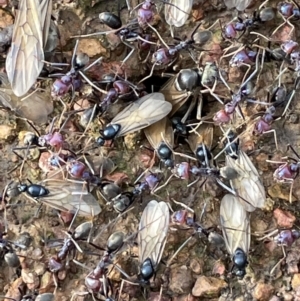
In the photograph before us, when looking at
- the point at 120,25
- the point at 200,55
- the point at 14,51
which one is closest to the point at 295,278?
the point at 200,55

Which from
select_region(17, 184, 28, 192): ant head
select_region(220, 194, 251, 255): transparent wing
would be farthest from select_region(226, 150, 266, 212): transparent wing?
select_region(17, 184, 28, 192): ant head

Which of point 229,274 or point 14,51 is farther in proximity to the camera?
point 14,51

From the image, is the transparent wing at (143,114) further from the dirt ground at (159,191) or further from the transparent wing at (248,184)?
the transparent wing at (248,184)

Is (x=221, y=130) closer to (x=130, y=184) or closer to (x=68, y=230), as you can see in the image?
(x=130, y=184)

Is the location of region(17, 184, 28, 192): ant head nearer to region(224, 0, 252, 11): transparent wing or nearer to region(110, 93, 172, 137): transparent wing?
region(110, 93, 172, 137): transparent wing

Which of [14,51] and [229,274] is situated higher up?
[14,51]

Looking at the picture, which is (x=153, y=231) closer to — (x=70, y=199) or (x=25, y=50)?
(x=70, y=199)

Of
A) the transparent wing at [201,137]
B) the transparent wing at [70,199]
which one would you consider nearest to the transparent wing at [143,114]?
the transparent wing at [201,137]
